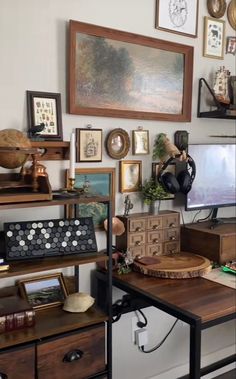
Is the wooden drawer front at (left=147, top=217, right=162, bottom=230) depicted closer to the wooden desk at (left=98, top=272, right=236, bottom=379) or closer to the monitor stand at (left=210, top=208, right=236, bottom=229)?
the wooden desk at (left=98, top=272, right=236, bottom=379)

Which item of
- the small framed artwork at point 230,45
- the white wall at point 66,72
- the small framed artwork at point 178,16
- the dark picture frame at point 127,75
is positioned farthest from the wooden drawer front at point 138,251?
the small framed artwork at point 230,45

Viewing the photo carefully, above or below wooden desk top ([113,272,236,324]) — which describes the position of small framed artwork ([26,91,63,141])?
above

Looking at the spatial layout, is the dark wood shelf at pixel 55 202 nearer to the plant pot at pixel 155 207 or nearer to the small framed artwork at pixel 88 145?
the small framed artwork at pixel 88 145

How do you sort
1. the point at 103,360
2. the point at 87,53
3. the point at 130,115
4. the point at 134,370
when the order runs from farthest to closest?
the point at 134,370
the point at 130,115
the point at 87,53
the point at 103,360

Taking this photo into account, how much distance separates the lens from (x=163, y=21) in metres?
2.21

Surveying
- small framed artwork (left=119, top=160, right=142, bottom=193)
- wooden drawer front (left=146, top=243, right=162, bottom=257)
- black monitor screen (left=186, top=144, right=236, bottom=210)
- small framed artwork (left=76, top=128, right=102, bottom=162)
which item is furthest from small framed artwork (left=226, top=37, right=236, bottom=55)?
wooden drawer front (left=146, top=243, right=162, bottom=257)

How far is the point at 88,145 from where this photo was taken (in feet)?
6.56

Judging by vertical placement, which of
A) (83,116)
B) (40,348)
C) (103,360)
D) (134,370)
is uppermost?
(83,116)

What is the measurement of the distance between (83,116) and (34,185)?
518 mm

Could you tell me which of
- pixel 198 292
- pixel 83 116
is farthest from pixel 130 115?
pixel 198 292

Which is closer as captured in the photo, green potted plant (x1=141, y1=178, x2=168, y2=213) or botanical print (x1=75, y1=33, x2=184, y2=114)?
botanical print (x1=75, y1=33, x2=184, y2=114)

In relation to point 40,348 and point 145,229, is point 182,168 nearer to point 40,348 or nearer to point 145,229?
point 145,229

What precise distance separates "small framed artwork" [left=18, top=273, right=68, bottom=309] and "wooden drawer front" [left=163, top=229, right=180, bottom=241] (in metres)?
0.63

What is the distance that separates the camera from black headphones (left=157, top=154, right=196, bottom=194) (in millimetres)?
2125
